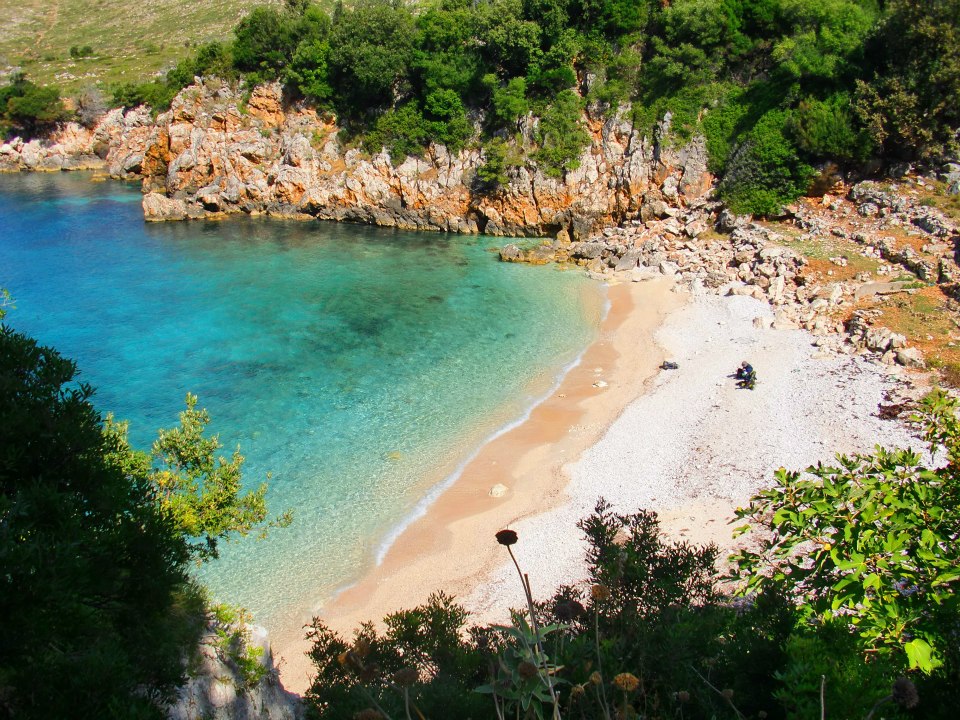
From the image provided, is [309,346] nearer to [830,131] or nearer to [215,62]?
[830,131]

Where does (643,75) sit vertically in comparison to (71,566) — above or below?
above

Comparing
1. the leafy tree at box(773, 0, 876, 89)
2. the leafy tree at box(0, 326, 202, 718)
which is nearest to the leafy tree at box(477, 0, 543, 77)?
the leafy tree at box(773, 0, 876, 89)

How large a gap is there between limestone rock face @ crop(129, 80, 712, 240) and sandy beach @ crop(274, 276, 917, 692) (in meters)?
19.9

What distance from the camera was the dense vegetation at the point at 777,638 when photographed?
19.3 ft

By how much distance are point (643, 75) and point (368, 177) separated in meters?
23.9

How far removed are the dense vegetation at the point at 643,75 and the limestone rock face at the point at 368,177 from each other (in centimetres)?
155

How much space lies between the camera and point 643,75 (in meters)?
47.2

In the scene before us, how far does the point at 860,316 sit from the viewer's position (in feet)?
90.8

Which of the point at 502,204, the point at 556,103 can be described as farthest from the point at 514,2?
the point at 502,204

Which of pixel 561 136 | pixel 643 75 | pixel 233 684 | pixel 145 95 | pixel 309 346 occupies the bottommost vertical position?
pixel 233 684

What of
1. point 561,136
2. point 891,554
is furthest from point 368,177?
point 891,554

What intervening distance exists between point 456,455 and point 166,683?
1552 cm

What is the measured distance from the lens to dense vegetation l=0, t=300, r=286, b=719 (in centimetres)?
513

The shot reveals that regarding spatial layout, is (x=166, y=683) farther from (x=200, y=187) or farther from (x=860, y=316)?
(x=200, y=187)
